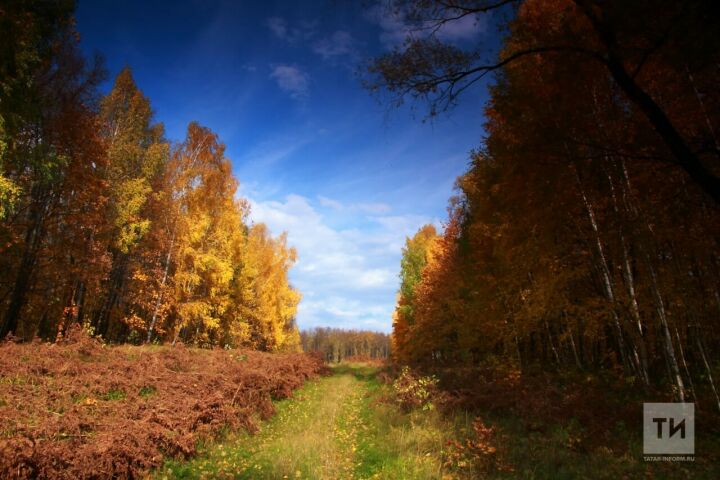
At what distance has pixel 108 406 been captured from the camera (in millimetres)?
7719

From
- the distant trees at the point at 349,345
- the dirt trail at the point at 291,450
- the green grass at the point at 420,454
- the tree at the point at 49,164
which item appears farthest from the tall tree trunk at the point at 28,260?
the distant trees at the point at 349,345

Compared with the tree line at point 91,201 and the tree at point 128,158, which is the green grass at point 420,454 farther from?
the tree at point 128,158

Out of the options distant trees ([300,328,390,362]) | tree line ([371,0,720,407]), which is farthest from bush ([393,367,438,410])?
distant trees ([300,328,390,362])

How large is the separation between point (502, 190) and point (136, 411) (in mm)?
12038

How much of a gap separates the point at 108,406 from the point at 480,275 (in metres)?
13.2

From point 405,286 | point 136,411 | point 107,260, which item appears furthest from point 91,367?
point 405,286

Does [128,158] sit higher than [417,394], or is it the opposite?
[128,158]

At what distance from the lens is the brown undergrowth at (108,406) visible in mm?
5594

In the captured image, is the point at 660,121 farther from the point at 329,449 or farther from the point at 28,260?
the point at 28,260

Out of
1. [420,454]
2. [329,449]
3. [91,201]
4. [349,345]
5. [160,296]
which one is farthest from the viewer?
[349,345]

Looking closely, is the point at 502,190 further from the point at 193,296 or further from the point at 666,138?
the point at 193,296

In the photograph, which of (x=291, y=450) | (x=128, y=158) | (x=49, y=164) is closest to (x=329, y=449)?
(x=291, y=450)

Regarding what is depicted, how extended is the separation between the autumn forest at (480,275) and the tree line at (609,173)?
66 mm

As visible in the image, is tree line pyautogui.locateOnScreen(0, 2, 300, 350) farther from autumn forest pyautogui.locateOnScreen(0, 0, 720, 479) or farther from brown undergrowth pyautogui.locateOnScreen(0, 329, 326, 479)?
brown undergrowth pyautogui.locateOnScreen(0, 329, 326, 479)
